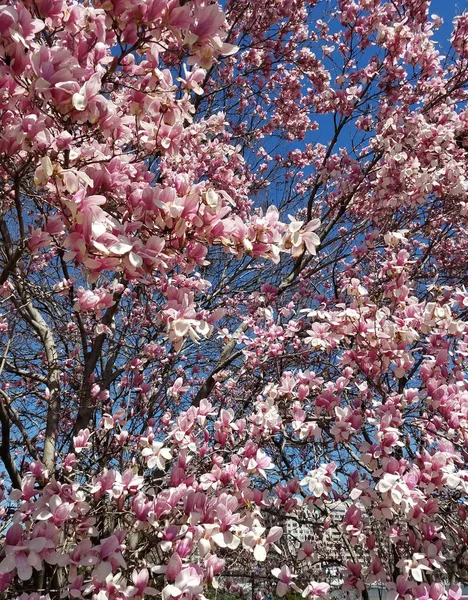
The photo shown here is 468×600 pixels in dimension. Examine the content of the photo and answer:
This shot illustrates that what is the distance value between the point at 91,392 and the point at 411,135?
3227 millimetres

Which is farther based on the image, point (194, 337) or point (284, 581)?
point (284, 581)

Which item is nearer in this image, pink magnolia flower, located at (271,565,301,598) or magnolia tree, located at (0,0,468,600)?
magnolia tree, located at (0,0,468,600)

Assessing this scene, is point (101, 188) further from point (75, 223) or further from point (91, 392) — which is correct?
point (91, 392)

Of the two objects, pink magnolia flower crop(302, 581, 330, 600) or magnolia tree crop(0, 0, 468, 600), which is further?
pink magnolia flower crop(302, 581, 330, 600)

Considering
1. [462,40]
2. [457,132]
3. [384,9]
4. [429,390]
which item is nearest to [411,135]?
[457,132]

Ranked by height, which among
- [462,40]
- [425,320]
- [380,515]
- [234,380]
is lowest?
[380,515]

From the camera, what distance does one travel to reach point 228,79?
5.75 metres

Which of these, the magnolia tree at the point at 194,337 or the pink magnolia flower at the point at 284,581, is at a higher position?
the magnolia tree at the point at 194,337

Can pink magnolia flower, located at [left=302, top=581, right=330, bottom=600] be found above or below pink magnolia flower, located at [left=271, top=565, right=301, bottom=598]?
below

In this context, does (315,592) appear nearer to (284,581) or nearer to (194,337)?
(284,581)

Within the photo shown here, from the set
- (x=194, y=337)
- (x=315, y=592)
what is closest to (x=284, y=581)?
(x=315, y=592)

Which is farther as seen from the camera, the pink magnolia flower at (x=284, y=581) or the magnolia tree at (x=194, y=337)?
the pink magnolia flower at (x=284, y=581)

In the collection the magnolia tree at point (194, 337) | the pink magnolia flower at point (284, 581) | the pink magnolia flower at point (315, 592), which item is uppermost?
the magnolia tree at point (194, 337)

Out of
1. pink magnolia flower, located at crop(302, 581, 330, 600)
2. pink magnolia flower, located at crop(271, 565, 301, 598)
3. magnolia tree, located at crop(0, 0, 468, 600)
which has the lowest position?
pink magnolia flower, located at crop(302, 581, 330, 600)
